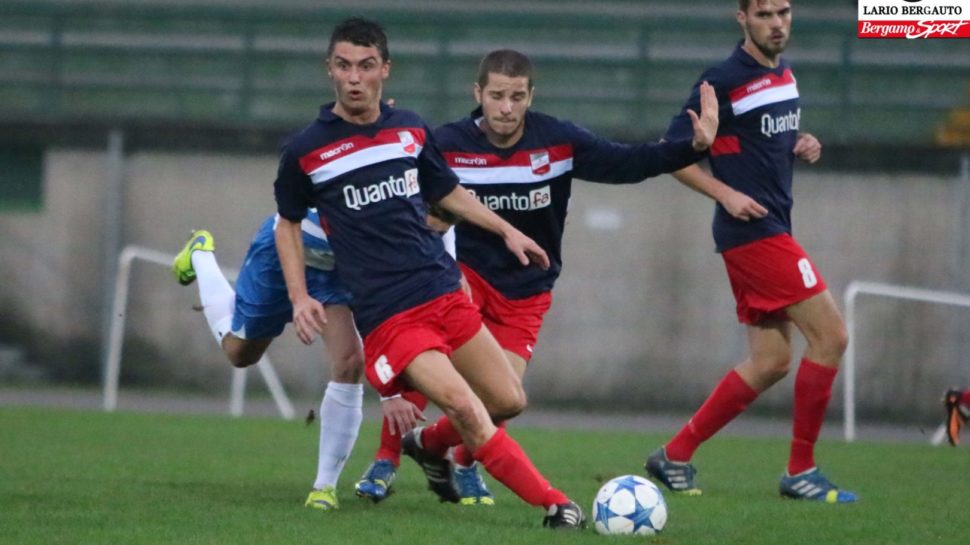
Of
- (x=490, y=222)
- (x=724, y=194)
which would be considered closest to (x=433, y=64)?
(x=724, y=194)

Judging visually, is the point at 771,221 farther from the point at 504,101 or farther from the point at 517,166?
the point at 504,101

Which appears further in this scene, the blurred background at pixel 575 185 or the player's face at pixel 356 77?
the blurred background at pixel 575 185

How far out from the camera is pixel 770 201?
320 inches

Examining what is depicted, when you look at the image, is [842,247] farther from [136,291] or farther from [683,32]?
[136,291]

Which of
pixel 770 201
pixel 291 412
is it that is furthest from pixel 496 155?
pixel 291 412

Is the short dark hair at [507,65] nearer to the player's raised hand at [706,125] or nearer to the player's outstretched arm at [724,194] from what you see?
the player's raised hand at [706,125]

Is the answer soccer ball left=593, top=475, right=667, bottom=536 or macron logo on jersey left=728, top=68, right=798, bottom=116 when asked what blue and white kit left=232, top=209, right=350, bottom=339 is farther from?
macron logo on jersey left=728, top=68, right=798, bottom=116

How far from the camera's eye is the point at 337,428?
24.6 feet

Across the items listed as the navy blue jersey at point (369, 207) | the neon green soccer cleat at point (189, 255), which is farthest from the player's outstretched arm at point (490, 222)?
the neon green soccer cleat at point (189, 255)

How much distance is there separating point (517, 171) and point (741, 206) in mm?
1098

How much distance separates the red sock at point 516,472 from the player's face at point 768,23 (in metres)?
2.78

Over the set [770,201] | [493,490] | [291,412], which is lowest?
[291,412]

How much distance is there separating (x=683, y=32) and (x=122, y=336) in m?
6.53

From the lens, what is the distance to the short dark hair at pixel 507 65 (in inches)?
289
